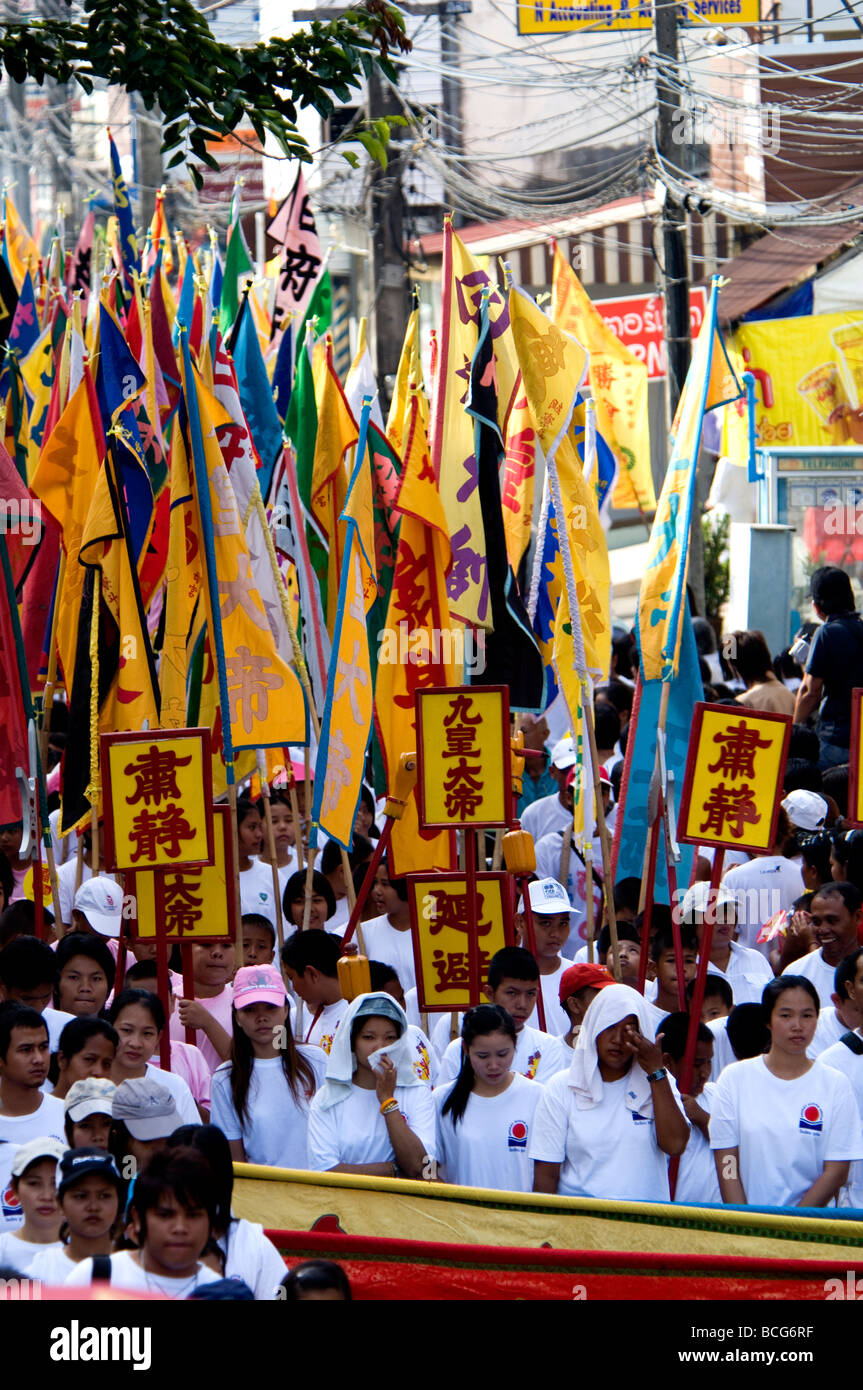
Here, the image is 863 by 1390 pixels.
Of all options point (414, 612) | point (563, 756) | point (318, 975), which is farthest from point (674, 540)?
point (318, 975)

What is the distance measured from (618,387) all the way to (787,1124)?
11.3 metres

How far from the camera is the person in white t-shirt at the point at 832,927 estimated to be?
7.02m

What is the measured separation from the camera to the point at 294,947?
6.82m

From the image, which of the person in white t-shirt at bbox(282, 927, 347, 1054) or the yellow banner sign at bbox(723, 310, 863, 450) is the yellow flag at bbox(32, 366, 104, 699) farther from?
the yellow banner sign at bbox(723, 310, 863, 450)

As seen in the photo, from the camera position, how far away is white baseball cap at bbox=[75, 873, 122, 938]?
7730 mm

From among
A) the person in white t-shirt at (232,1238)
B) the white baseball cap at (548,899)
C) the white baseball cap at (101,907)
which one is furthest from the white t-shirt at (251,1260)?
the white baseball cap at (101,907)

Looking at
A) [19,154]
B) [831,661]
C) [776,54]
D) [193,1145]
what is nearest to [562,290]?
[776,54]

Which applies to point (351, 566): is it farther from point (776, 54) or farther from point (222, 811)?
point (776, 54)

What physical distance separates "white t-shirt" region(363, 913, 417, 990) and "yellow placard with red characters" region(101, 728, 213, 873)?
138 cm

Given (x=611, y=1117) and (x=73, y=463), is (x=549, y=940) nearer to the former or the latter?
(x=611, y=1117)

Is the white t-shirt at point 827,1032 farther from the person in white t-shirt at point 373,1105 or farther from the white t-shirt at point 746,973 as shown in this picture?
the person in white t-shirt at point 373,1105

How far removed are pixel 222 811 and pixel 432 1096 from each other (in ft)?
5.34

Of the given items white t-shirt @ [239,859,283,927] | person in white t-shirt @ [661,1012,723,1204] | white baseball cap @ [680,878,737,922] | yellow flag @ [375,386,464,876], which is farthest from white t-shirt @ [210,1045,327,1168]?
white t-shirt @ [239,859,283,927]

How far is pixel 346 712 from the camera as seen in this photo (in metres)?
7.90
